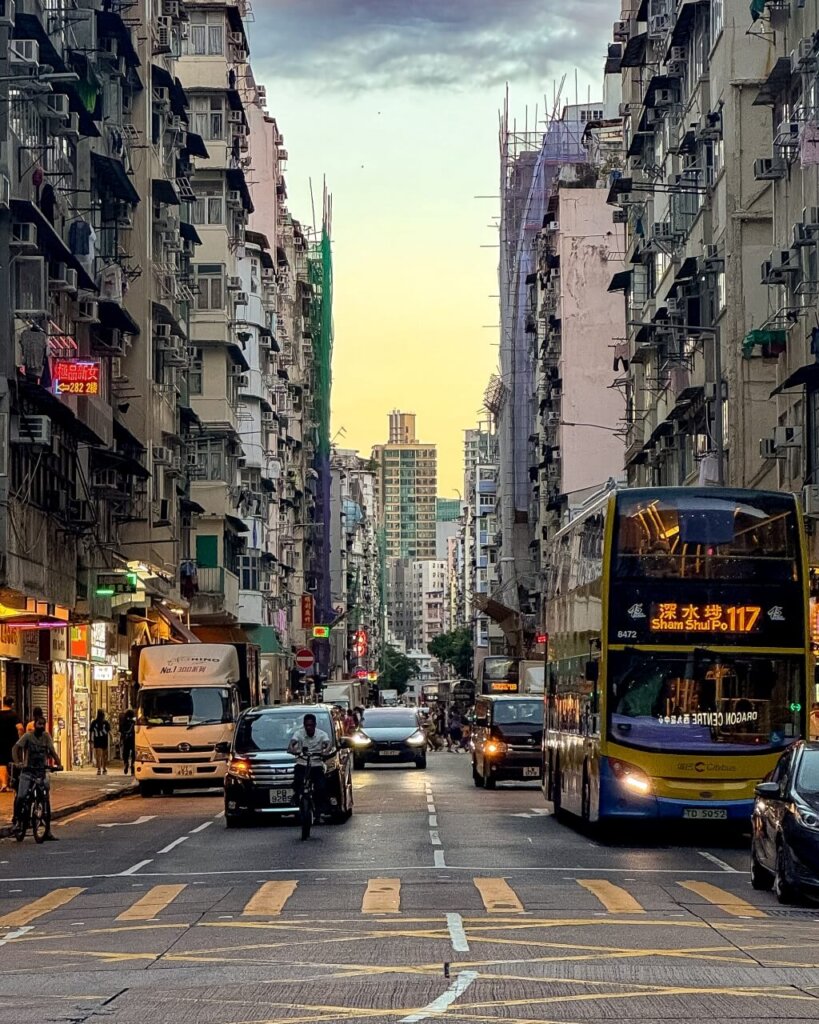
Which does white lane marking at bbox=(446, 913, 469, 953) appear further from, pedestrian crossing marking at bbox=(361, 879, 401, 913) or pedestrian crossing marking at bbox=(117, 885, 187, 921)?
pedestrian crossing marking at bbox=(117, 885, 187, 921)

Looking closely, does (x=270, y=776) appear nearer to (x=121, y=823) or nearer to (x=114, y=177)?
(x=121, y=823)

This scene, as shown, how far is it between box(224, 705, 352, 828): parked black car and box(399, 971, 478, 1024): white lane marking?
17438 mm

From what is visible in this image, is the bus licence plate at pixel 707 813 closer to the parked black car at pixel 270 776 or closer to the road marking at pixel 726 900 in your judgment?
the road marking at pixel 726 900

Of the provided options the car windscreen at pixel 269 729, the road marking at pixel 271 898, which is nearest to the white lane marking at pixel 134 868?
the road marking at pixel 271 898

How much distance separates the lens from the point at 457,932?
15.9 meters

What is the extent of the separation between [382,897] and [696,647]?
8.01 meters

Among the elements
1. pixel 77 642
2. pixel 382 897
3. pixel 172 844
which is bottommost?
pixel 172 844

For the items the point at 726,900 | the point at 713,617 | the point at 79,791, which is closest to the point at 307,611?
the point at 79,791

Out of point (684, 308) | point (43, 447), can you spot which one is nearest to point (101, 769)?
point (43, 447)

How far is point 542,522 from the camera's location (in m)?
109

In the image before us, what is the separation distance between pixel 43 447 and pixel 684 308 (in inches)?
797

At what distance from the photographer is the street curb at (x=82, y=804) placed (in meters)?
30.9

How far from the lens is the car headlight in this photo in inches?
1230

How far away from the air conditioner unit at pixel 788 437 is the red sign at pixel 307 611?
82273 millimetres
